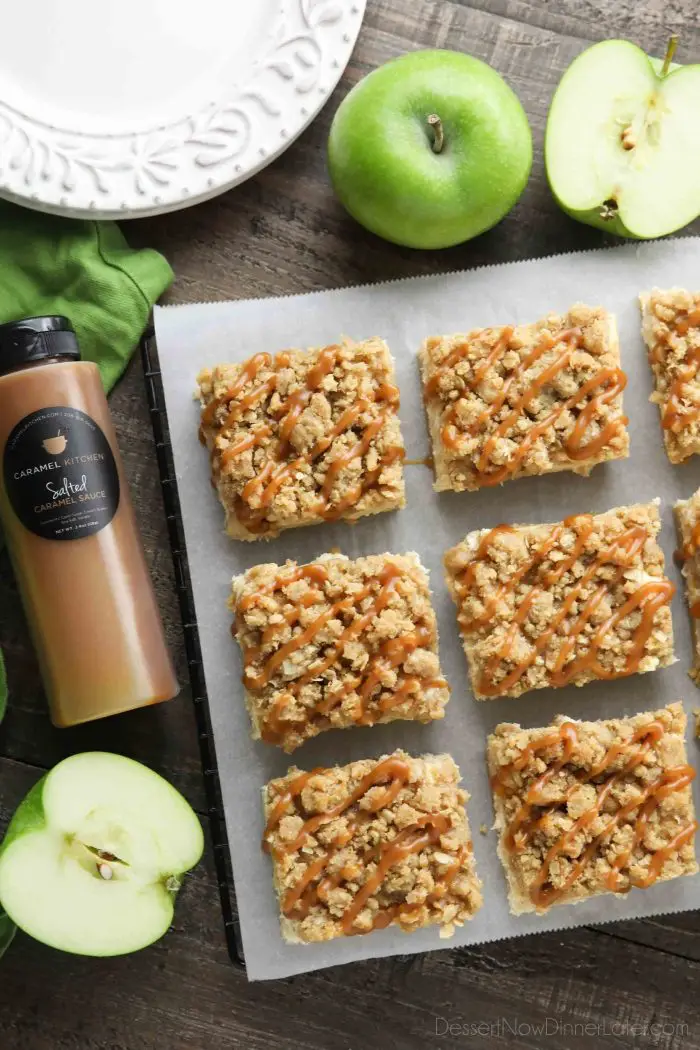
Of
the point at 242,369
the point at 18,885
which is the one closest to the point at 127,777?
the point at 18,885

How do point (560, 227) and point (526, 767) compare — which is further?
point (560, 227)

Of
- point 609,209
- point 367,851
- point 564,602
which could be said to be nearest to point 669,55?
point 609,209

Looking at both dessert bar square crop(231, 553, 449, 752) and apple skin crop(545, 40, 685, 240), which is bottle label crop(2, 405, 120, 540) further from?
apple skin crop(545, 40, 685, 240)

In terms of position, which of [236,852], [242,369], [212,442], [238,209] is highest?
[238,209]

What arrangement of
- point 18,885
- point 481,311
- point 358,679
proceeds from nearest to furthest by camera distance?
point 18,885 → point 358,679 → point 481,311

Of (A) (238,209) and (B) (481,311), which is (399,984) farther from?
(A) (238,209)

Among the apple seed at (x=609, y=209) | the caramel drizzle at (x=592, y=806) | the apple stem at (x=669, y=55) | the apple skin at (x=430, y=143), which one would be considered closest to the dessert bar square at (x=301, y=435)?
the apple skin at (x=430, y=143)

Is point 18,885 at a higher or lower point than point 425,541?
lower
